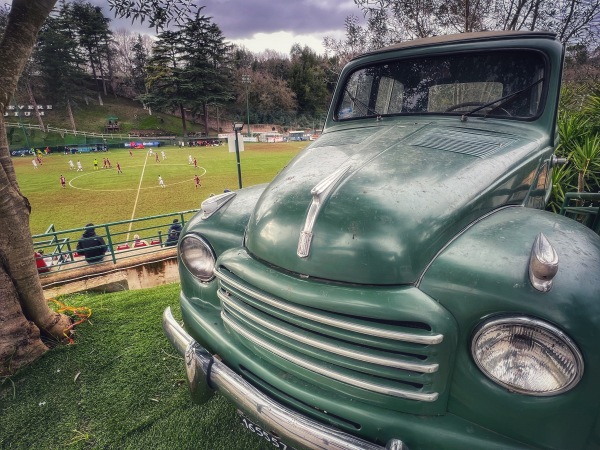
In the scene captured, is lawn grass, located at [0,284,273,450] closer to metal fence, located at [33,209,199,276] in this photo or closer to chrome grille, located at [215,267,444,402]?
chrome grille, located at [215,267,444,402]

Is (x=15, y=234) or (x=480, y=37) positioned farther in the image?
(x=15, y=234)

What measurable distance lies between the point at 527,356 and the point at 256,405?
1103 millimetres

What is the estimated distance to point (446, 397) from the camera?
4.43 ft

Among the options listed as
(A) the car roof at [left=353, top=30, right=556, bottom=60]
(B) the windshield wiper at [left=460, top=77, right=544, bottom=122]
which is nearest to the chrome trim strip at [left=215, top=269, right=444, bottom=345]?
(B) the windshield wiper at [left=460, top=77, right=544, bottom=122]

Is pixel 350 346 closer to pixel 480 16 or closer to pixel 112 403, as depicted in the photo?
pixel 112 403

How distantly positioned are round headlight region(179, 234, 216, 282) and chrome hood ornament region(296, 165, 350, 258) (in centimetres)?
→ 86

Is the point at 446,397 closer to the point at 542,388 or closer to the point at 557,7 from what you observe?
the point at 542,388

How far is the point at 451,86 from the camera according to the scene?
9.18 ft

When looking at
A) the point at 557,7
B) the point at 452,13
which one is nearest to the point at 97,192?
the point at 452,13

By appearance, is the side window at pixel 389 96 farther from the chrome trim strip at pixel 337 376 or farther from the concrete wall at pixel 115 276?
the concrete wall at pixel 115 276

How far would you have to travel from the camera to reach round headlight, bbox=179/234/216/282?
2.21 m

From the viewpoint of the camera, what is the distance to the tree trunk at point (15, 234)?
2.87 m

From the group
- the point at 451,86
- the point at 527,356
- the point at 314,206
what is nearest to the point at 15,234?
the point at 314,206

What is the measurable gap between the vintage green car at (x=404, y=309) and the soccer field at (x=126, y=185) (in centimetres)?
1626
